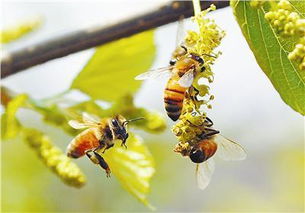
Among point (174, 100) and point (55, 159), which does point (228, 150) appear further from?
point (55, 159)

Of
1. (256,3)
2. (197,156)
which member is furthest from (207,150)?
→ (256,3)

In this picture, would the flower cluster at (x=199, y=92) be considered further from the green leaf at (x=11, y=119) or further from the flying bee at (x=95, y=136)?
the green leaf at (x=11, y=119)

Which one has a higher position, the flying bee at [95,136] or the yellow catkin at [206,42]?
the yellow catkin at [206,42]

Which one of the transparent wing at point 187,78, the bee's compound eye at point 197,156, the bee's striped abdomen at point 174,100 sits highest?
the transparent wing at point 187,78

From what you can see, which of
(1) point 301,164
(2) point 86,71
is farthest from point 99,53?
(1) point 301,164

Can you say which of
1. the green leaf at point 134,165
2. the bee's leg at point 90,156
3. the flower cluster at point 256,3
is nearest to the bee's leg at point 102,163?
the bee's leg at point 90,156

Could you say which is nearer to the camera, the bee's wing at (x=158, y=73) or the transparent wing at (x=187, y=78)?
the transparent wing at (x=187, y=78)

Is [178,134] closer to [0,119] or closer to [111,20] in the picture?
[111,20]
